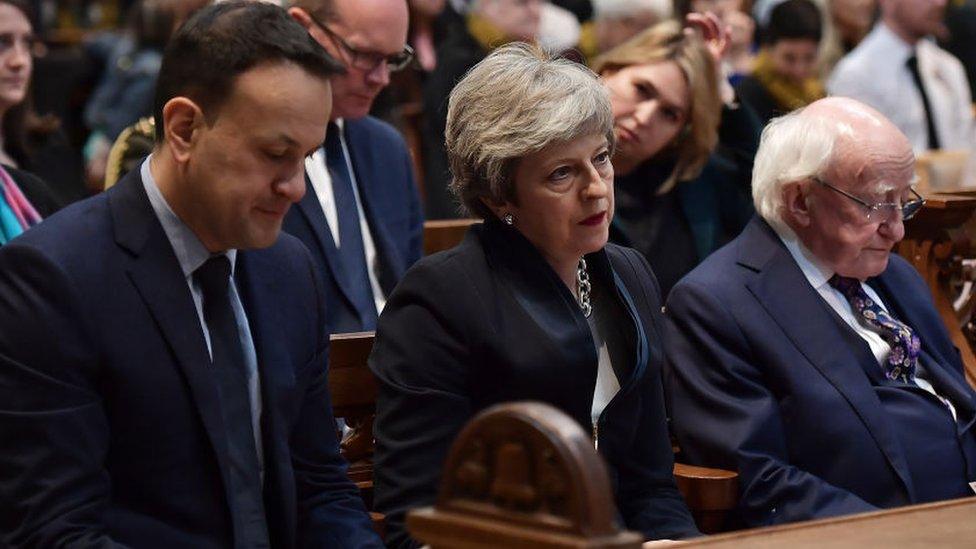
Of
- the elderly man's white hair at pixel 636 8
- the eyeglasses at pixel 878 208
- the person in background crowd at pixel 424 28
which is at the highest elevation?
the eyeglasses at pixel 878 208

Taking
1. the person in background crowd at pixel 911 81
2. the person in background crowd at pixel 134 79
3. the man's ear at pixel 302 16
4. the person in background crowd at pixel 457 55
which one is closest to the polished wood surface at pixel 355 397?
the man's ear at pixel 302 16

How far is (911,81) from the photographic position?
710 cm

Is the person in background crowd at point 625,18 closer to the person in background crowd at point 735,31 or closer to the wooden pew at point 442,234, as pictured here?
the person in background crowd at point 735,31

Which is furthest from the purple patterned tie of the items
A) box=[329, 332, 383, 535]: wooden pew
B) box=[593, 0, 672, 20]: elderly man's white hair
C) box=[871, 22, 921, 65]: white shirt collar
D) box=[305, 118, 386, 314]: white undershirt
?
box=[871, 22, 921, 65]: white shirt collar

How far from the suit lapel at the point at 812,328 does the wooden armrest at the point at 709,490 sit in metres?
0.31

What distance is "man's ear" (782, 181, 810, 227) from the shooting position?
11.5ft

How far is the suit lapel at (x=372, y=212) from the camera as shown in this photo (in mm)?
4051

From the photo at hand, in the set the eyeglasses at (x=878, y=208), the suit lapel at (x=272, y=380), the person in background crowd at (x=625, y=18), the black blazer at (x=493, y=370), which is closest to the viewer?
the suit lapel at (x=272, y=380)

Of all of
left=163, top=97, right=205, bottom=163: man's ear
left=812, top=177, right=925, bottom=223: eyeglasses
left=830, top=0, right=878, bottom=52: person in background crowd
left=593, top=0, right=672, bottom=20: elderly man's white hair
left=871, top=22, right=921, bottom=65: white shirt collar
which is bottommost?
left=830, top=0, right=878, bottom=52: person in background crowd

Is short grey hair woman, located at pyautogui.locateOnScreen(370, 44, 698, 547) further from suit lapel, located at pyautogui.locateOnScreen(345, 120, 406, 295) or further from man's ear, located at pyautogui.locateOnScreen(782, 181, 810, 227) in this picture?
suit lapel, located at pyautogui.locateOnScreen(345, 120, 406, 295)

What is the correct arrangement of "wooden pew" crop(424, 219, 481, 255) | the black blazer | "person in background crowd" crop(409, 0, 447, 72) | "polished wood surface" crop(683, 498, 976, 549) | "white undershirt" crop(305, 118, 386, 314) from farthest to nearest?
"person in background crowd" crop(409, 0, 447, 72), "wooden pew" crop(424, 219, 481, 255), "white undershirt" crop(305, 118, 386, 314), the black blazer, "polished wood surface" crop(683, 498, 976, 549)

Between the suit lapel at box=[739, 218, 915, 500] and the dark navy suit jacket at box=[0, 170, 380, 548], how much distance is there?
1216 mm

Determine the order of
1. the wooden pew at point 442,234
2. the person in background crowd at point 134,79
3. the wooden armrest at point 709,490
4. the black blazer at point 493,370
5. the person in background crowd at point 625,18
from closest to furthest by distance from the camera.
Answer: the black blazer at point 493,370 → the wooden armrest at point 709,490 → the wooden pew at point 442,234 → the person in background crowd at point 625,18 → the person in background crowd at point 134,79

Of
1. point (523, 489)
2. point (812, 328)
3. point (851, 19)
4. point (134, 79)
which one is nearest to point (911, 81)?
point (851, 19)
